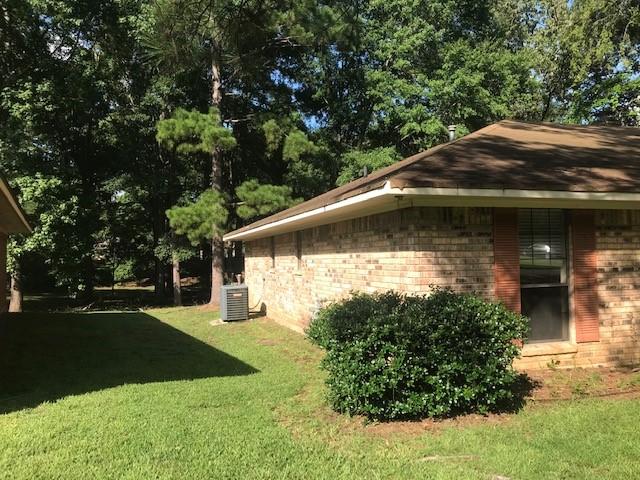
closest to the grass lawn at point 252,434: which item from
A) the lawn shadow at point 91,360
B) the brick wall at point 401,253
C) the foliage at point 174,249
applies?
the lawn shadow at point 91,360

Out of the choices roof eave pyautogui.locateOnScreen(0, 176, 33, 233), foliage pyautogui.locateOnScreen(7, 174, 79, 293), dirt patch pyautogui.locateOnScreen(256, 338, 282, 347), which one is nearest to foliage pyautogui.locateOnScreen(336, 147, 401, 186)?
foliage pyautogui.locateOnScreen(7, 174, 79, 293)

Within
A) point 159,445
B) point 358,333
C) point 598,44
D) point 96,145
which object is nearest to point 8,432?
point 159,445

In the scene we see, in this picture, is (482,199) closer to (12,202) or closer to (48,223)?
(12,202)

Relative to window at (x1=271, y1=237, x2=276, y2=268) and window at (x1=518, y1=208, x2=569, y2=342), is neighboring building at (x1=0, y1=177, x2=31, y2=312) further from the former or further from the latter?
window at (x1=518, y1=208, x2=569, y2=342)

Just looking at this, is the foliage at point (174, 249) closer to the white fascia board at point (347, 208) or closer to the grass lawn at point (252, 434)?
the white fascia board at point (347, 208)

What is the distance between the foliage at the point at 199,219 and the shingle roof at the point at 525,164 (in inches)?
493

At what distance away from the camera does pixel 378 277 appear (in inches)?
312

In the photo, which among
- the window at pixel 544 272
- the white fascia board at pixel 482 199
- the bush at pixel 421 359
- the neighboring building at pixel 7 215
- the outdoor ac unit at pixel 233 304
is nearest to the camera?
the bush at pixel 421 359

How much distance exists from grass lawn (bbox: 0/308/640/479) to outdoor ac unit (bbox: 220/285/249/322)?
7211 millimetres

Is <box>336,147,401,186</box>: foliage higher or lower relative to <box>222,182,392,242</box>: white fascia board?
higher

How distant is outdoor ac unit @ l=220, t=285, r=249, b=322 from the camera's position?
15.8 meters

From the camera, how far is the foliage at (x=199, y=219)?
2009 centimetres

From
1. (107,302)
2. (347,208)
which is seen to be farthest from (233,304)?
(107,302)

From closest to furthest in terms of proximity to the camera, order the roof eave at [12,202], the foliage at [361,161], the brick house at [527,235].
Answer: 1. the brick house at [527,235]
2. the roof eave at [12,202]
3. the foliage at [361,161]
